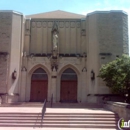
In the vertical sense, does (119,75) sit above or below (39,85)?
above

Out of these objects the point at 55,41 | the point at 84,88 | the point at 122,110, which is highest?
the point at 55,41

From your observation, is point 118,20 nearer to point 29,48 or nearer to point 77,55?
point 77,55

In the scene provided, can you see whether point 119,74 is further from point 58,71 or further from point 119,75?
point 58,71

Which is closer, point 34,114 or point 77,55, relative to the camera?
point 34,114

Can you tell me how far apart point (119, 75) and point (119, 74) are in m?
0.07

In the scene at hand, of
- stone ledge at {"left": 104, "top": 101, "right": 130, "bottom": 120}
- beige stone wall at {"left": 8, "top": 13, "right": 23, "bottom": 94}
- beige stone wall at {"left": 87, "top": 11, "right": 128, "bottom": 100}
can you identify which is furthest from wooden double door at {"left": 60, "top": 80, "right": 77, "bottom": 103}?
stone ledge at {"left": 104, "top": 101, "right": 130, "bottom": 120}

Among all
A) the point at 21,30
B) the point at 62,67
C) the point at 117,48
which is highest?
the point at 21,30

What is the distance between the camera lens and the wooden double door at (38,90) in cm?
2062

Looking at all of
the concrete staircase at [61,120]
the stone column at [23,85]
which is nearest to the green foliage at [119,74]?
the concrete staircase at [61,120]

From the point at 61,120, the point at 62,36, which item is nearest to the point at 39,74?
the point at 62,36

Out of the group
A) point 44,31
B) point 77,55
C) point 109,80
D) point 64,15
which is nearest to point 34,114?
point 109,80

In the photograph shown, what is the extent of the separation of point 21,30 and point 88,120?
12022mm

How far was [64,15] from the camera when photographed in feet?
75.6

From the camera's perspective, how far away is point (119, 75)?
16.1 metres
